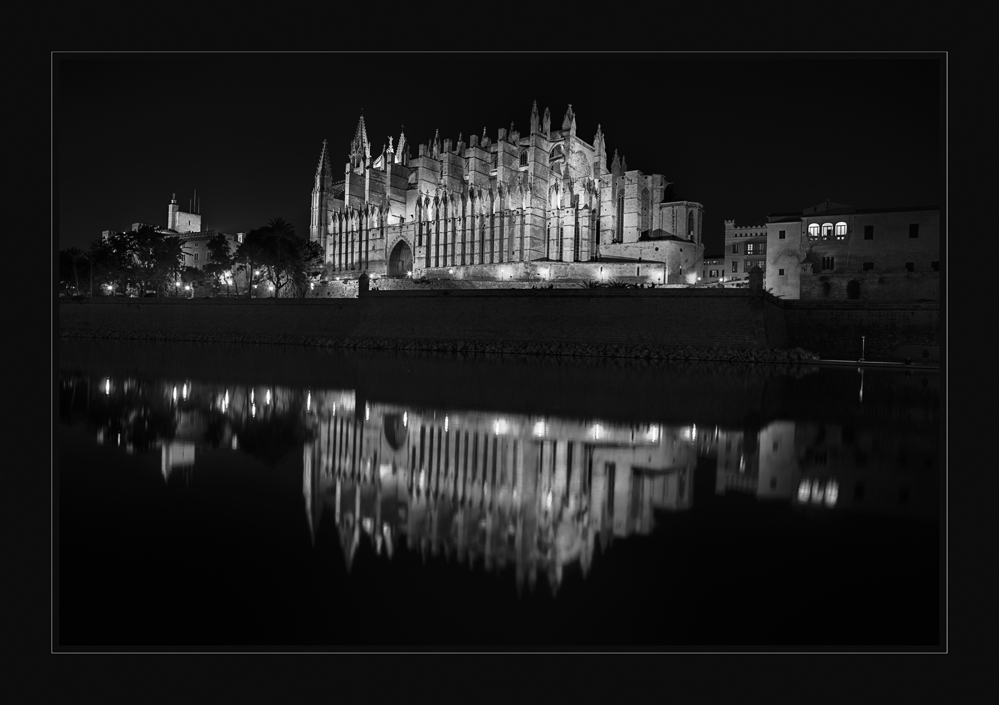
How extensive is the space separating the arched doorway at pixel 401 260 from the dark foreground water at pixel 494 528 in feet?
123

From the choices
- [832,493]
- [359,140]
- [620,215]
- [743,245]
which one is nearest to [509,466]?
[832,493]

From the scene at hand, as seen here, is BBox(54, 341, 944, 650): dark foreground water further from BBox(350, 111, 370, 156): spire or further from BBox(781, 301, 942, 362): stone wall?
BBox(350, 111, 370, 156): spire

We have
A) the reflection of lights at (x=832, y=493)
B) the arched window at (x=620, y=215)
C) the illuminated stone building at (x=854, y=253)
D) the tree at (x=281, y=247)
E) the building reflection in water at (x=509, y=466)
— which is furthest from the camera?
the arched window at (x=620, y=215)

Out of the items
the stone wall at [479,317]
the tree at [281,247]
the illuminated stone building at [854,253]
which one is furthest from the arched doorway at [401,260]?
the illuminated stone building at [854,253]

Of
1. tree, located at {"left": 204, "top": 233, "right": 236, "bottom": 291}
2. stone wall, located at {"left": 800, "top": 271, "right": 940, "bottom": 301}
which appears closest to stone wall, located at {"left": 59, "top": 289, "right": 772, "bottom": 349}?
tree, located at {"left": 204, "top": 233, "right": 236, "bottom": 291}

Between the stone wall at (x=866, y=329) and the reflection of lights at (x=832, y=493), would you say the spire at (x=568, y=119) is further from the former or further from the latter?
the reflection of lights at (x=832, y=493)

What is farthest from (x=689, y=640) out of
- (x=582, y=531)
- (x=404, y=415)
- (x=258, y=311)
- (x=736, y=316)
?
(x=258, y=311)

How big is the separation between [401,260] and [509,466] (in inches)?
1708

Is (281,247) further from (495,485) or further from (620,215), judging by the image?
(495,485)

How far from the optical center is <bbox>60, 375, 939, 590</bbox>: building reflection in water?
177 inches

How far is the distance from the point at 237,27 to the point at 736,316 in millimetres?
21643

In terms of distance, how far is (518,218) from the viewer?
4131 cm

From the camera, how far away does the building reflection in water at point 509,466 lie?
14.7 ft

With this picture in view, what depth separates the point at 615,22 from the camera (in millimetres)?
3131
